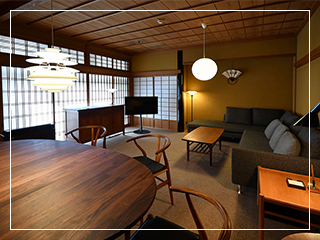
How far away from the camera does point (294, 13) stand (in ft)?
10.5

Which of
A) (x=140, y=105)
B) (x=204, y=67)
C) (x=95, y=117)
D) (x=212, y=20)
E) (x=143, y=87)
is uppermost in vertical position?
(x=212, y=20)

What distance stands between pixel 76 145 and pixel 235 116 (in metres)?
Answer: 4.43

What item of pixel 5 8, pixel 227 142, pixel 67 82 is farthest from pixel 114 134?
pixel 67 82

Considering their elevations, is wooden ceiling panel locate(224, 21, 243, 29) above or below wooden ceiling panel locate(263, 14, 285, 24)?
above

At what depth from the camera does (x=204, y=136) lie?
3.66 metres

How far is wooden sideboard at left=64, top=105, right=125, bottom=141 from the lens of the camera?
14.3 ft

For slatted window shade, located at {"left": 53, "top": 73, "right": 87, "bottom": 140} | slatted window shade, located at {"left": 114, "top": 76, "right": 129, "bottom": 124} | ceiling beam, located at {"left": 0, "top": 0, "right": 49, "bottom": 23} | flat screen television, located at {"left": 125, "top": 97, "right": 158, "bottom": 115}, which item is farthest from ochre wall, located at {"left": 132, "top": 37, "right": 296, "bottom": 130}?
ceiling beam, located at {"left": 0, "top": 0, "right": 49, "bottom": 23}

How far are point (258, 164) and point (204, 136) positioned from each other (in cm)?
149

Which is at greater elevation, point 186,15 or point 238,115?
point 186,15

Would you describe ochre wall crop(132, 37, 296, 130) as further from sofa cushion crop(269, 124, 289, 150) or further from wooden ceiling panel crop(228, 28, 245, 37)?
sofa cushion crop(269, 124, 289, 150)

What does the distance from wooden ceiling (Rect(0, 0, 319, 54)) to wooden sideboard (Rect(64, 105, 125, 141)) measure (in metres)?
1.73

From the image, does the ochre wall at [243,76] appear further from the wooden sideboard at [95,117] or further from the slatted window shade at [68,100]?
the slatted window shade at [68,100]

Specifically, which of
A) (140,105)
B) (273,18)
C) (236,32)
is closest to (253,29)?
(236,32)

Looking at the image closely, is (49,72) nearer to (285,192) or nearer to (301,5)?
(285,192)
